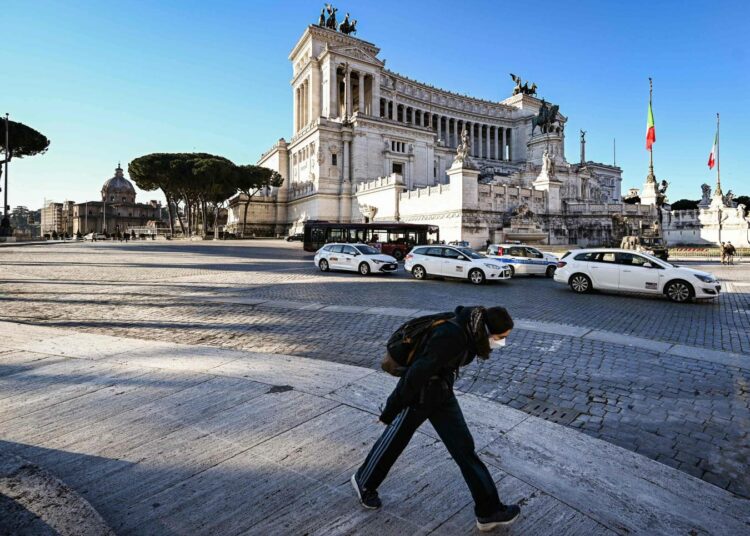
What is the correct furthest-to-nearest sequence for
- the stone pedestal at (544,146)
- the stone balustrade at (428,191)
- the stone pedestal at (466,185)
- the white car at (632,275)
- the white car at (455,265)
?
the stone pedestal at (544,146) < the stone balustrade at (428,191) < the stone pedestal at (466,185) < the white car at (455,265) < the white car at (632,275)

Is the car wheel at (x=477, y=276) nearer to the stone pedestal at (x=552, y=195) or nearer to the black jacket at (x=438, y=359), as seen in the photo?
the black jacket at (x=438, y=359)

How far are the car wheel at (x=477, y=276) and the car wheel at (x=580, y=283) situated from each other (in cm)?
313

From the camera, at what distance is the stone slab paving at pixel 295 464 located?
2.79 metres

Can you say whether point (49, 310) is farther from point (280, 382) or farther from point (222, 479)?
point (222, 479)

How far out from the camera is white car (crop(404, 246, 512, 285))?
51.7ft

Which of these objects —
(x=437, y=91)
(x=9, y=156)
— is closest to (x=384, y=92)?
(x=437, y=91)

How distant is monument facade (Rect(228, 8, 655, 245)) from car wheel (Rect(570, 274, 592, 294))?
67.9 ft

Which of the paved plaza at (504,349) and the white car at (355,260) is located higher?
the white car at (355,260)

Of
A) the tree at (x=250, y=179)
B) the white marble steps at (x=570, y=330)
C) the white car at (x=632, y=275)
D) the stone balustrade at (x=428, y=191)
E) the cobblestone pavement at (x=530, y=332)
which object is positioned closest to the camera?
the cobblestone pavement at (x=530, y=332)

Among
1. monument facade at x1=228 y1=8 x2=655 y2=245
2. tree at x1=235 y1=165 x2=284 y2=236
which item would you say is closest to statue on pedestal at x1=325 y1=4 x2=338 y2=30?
monument facade at x1=228 y1=8 x2=655 y2=245

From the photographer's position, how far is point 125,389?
16.1 ft

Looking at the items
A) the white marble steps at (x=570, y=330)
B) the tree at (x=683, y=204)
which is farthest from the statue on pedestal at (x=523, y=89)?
the white marble steps at (x=570, y=330)

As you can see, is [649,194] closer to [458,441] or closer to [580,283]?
[580,283]

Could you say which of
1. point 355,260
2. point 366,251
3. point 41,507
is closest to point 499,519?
point 41,507
